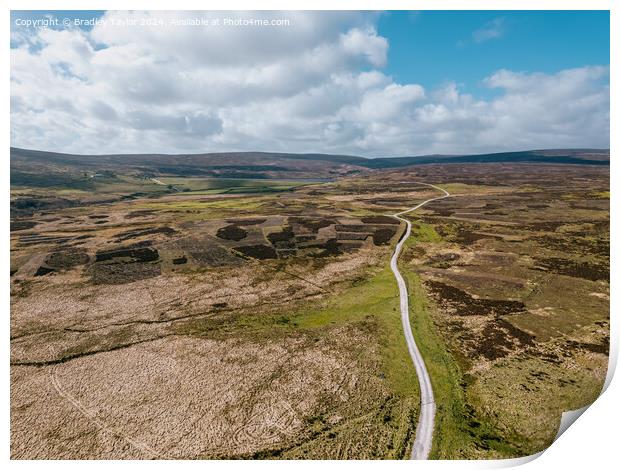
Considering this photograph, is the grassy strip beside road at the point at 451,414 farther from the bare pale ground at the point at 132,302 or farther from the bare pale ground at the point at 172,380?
the bare pale ground at the point at 132,302

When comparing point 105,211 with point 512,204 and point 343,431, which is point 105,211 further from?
point 512,204

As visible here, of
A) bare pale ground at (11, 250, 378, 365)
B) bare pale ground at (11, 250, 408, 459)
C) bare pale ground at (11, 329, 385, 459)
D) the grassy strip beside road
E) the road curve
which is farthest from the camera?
bare pale ground at (11, 250, 378, 365)

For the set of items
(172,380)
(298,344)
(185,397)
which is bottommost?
(185,397)

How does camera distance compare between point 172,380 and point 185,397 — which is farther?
point 172,380

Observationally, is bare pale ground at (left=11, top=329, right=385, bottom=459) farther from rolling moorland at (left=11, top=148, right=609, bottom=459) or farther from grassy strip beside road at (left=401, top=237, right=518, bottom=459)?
grassy strip beside road at (left=401, top=237, right=518, bottom=459)

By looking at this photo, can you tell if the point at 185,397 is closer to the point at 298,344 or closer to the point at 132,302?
the point at 298,344

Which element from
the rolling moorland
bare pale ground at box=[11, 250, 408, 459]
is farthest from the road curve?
bare pale ground at box=[11, 250, 408, 459]

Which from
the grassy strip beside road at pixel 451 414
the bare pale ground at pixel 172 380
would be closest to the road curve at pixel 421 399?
the grassy strip beside road at pixel 451 414

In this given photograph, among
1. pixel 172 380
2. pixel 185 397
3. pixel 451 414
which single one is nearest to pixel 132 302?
pixel 172 380
